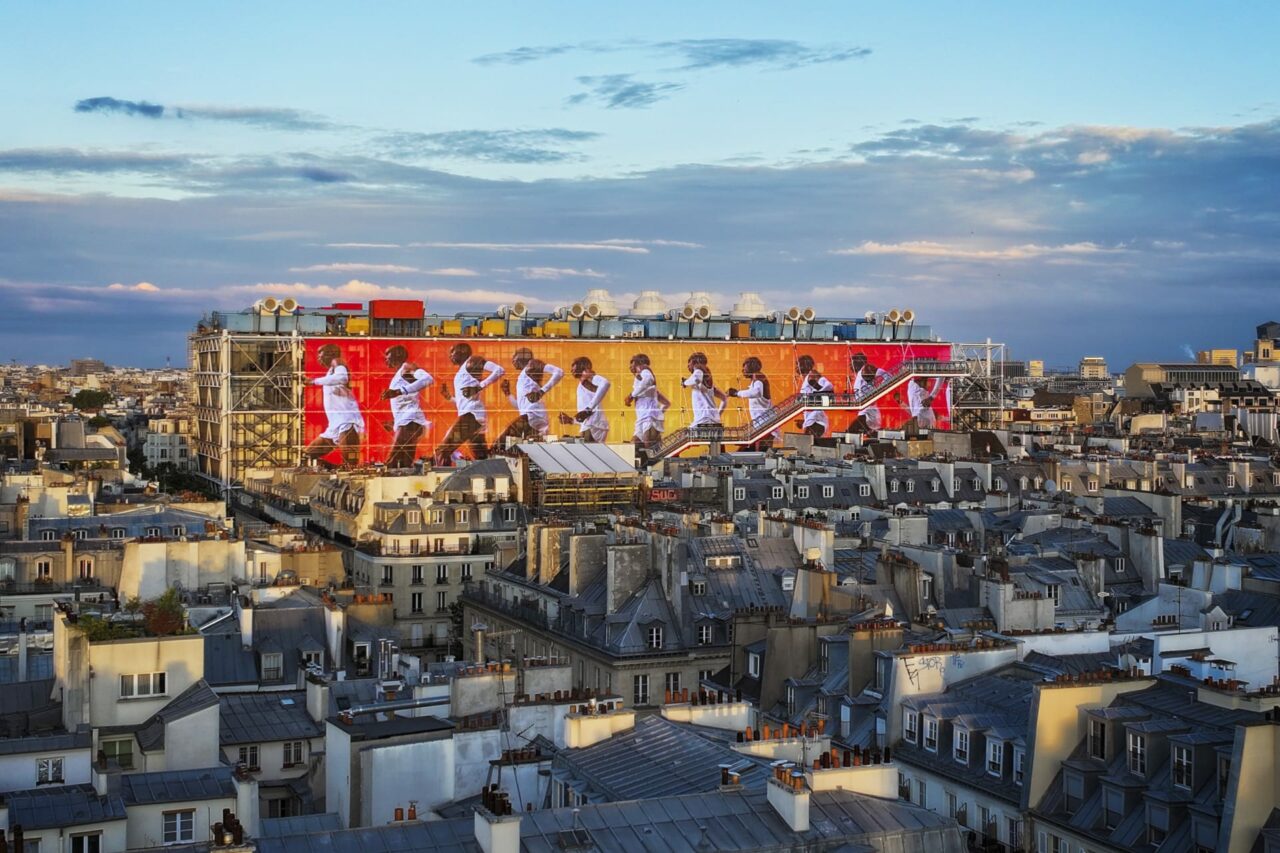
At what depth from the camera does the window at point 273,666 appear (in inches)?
1571

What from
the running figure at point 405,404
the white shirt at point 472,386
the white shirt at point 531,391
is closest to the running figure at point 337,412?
the running figure at point 405,404

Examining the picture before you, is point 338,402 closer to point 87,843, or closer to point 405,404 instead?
point 405,404

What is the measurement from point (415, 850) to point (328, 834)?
115cm

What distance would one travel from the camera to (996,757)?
29.5 m

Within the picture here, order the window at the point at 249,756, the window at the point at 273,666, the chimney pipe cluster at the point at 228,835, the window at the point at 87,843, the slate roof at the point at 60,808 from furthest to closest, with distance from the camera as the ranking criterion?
the window at the point at 273,666 < the window at the point at 249,756 < the window at the point at 87,843 < the slate roof at the point at 60,808 < the chimney pipe cluster at the point at 228,835

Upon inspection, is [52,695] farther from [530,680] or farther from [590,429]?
[590,429]

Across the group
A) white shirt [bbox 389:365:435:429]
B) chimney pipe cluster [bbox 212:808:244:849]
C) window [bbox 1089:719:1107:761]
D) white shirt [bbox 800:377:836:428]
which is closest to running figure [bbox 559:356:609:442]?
white shirt [bbox 389:365:435:429]

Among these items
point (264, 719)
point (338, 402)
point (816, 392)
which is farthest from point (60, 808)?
point (816, 392)

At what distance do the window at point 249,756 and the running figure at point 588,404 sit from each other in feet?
303

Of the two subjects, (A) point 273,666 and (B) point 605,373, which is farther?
(B) point 605,373

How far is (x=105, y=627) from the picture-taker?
32750 mm

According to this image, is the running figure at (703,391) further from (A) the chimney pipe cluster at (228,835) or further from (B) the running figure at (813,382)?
(A) the chimney pipe cluster at (228,835)

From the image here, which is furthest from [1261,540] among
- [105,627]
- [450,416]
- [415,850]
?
[450,416]

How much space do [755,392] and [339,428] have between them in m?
35.4
